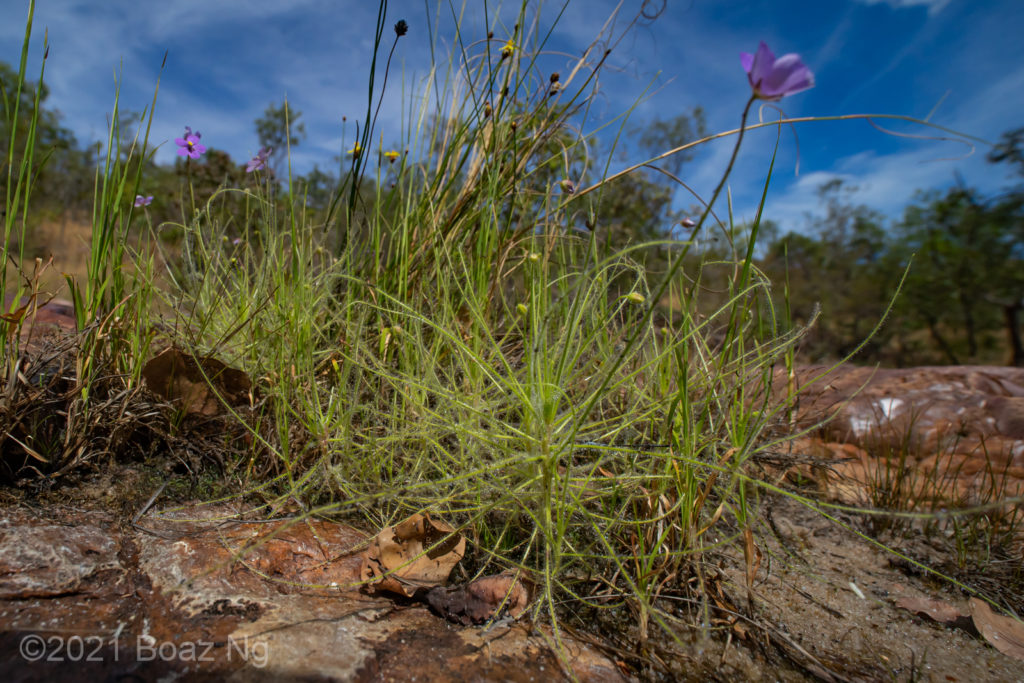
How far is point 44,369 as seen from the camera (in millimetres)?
1021

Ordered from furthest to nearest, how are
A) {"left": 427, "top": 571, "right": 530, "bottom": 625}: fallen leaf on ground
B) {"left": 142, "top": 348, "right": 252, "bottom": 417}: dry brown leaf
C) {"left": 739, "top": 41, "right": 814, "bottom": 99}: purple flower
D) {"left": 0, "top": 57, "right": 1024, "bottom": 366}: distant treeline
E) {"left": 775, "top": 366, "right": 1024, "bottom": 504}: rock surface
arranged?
{"left": 0, "top": 57, "right": 1024, "bottom": 366}: distant treeline < {"left": 775, "top": 366, "right": 1024, "bottom": 504}: rock surface < {"left": 142, "top": 348, "right": 252, "bottom": 417}: dry brown leaf < {"left": 427, "top": 571, "right": 530, "bottom": 625}: fallen leaf on ground < {"left": 739, "top": 41, "right": 814, "bottom": 99}: purple flower

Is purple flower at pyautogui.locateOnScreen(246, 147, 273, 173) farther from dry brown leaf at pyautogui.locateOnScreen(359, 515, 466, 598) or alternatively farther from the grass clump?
dry brown leaf at pyautogui.locateOnScreen(359, 515, 466, 598)

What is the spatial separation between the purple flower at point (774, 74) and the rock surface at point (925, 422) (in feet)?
4.57

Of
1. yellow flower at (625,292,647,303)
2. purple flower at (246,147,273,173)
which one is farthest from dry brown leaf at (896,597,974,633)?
purple flower at (246,147,273,173)

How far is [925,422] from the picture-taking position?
7.21 feet

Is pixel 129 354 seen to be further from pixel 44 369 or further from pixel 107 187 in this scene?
pixel 107 187

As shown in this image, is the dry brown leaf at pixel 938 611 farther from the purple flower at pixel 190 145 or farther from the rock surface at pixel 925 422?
the purple flower at pixel 190 145

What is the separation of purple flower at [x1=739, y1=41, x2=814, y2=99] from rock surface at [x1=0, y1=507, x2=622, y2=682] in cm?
83

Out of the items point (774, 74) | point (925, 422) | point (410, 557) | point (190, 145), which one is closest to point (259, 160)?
point (190, 145)

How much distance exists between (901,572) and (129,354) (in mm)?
2052

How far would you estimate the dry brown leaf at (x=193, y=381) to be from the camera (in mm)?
1195

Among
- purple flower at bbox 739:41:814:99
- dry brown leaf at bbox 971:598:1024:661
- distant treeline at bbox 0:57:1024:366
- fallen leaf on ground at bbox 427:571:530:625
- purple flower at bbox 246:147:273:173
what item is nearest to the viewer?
purple flower at bbox 739:41:814:99

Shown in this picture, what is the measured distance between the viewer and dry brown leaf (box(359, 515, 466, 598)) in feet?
2.88

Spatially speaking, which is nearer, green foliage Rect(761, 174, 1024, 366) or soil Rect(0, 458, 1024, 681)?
soil Rect(0, 458, 1024, 681)
